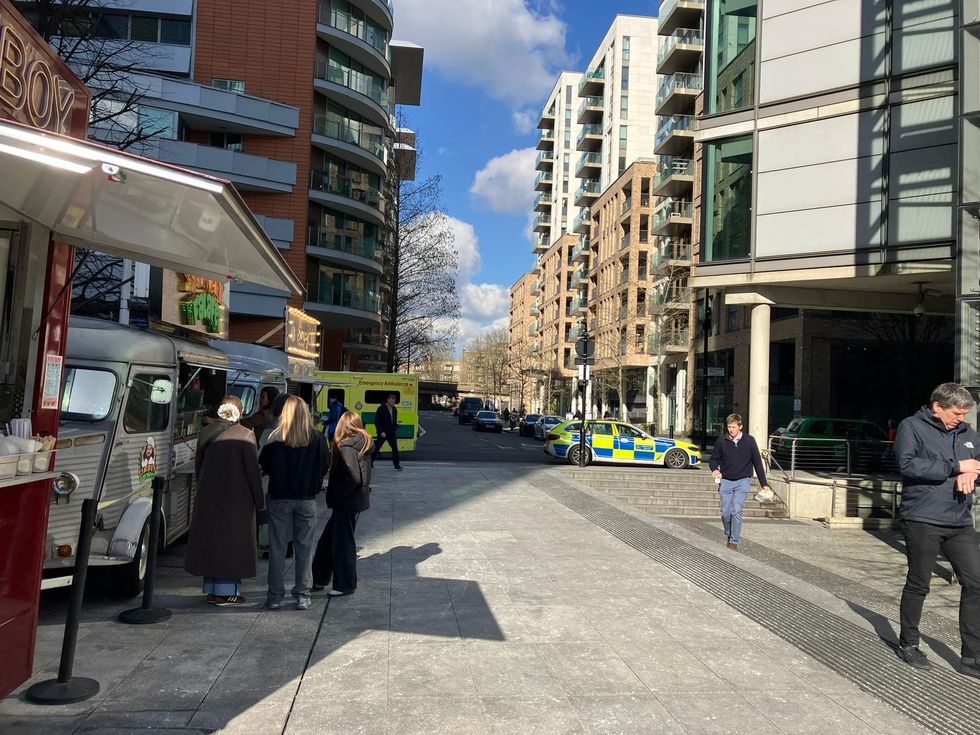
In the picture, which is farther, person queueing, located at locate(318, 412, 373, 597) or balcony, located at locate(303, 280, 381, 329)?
balcony, located at locate(303, 280, 381, 329)

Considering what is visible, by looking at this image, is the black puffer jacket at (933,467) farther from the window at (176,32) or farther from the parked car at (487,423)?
the parked car at (487,423)

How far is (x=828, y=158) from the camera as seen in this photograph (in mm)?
16656

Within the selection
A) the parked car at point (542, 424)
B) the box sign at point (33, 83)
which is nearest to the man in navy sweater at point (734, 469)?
the box sign at point (33, 83)

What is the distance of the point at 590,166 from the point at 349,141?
36.6 m

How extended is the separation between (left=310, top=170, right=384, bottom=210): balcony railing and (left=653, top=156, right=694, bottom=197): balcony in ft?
56.3

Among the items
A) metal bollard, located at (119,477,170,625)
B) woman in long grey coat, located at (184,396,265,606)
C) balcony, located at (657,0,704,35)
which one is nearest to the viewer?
metal bollard, located at (119,477,170,625)

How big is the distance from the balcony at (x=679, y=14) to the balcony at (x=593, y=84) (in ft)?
70.3

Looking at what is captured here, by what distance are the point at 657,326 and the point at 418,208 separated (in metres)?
15.8

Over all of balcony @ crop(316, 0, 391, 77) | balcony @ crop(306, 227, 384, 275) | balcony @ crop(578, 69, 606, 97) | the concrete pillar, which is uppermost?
balcony @ crop(578, 69, 606, 97)

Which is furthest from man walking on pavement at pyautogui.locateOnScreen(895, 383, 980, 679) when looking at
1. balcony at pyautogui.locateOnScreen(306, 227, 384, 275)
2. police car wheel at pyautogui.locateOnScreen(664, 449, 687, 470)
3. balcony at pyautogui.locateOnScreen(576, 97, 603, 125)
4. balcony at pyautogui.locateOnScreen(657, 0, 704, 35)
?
balcony at pyautogui.locateOnScreen(576, 97, 603, 125)

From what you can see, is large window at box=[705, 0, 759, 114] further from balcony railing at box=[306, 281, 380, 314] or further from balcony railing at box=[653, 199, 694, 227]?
balcony railing at box=[653, 199, 694, 227]

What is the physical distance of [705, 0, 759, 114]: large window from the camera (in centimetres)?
1833

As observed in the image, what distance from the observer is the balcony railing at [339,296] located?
128 feet

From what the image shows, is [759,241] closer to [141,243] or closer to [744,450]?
[744,450]
